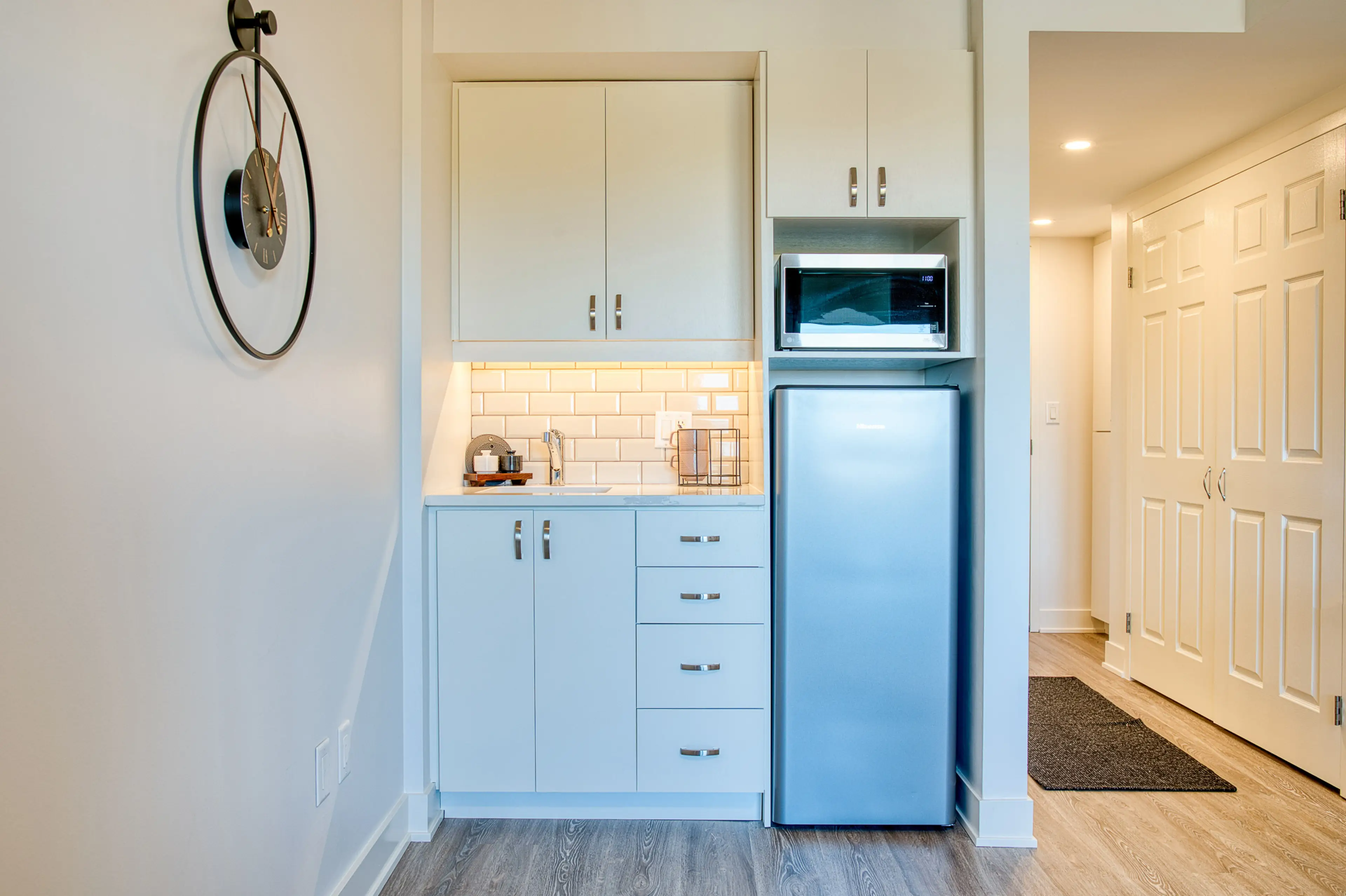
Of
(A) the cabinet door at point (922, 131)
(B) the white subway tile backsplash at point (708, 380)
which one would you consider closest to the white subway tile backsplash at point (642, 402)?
(B) the white subway tile backsplash at point (708, 380)

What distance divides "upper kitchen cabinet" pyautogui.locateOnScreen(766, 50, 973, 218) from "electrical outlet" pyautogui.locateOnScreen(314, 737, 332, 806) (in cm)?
191

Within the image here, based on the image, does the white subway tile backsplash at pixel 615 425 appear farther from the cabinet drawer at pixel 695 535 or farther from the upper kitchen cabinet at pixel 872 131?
the upper kitchen cabinet at pixel 872 131

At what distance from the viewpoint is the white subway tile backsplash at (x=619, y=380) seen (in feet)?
9.13

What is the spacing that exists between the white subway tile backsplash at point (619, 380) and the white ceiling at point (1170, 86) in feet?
5.46

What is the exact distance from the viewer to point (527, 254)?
95.0 inches

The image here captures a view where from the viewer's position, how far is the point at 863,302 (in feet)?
7.27

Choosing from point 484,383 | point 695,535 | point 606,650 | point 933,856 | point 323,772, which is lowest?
point 933,856

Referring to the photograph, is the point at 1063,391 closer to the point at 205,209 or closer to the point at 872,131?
the point at 872,131


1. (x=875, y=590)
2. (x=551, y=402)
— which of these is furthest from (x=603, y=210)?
(x=875, y=590)

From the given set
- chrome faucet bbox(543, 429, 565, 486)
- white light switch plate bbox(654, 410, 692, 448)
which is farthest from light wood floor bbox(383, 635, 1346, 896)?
white light switch plate bbox(654, 410, 692, 448)

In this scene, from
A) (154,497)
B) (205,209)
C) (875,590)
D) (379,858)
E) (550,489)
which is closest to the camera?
(154,497)

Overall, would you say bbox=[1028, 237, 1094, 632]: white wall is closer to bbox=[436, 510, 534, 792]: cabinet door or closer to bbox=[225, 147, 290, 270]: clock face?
bbox=[436, 510, 534, 792]: cabinet door

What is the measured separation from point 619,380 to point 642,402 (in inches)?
4.8

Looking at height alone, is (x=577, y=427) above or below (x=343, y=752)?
above
